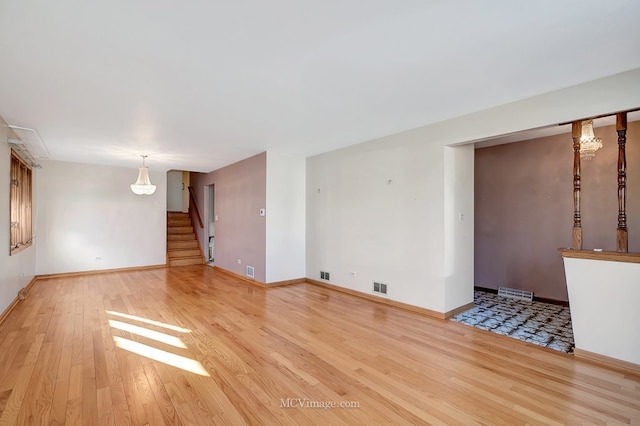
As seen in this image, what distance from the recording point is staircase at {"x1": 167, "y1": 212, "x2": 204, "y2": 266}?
7942mm

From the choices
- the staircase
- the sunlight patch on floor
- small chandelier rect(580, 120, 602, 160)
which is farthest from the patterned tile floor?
the staircase

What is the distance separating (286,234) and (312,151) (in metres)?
1.66

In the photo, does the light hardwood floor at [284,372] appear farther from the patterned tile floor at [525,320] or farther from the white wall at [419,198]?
the white wall at [419,198]

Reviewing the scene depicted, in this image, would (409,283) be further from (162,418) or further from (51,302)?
(51,302)

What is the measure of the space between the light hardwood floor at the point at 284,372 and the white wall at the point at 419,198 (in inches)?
24.9

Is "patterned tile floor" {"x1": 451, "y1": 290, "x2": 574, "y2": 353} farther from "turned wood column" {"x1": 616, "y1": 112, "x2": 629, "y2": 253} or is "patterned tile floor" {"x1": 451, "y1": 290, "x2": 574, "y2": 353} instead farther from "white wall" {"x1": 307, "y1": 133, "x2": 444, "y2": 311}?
"turned wood column" {"x1": 616, "y1": 112, "x2": 629, "y2": 253}

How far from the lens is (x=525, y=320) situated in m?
3.73

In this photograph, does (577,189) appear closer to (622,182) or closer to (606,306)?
(622,182)

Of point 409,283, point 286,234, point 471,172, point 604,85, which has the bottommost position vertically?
point 409,283

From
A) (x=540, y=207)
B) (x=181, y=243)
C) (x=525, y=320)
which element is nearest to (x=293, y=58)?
(x=525, y=320)

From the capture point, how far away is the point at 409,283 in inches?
162

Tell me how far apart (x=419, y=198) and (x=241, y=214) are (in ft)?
12.5

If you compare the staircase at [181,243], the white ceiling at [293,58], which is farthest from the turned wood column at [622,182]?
the staircase at [181,243]

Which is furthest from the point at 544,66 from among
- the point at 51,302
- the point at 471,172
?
the point at 51,302
